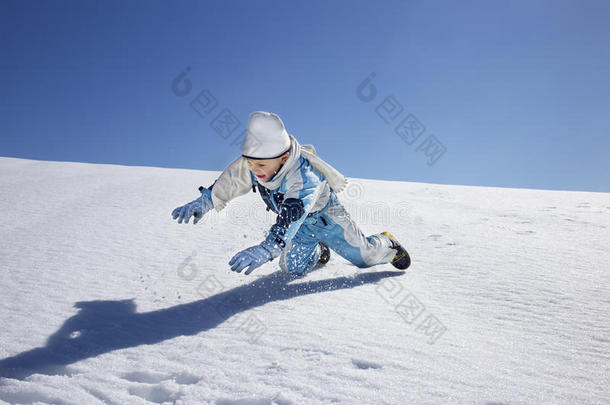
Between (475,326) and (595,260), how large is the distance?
200 cm

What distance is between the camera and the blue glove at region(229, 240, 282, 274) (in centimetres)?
168

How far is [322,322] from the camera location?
1.75 meters

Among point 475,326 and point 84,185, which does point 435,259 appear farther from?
point 84,185

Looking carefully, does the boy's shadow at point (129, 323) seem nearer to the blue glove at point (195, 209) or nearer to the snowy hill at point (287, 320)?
the snowy hill at point (287, 320)

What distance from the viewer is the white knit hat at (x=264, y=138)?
1.96 metres

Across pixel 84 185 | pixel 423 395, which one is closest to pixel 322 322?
pixel 423 395

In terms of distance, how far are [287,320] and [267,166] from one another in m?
0.87

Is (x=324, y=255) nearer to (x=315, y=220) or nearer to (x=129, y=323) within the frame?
(x=315, y=220)

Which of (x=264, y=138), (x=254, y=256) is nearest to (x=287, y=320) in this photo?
(x=254, y=256)

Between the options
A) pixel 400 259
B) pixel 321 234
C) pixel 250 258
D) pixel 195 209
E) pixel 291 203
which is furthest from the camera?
pixel 400 259

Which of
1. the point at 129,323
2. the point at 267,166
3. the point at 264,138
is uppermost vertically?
the point at 264,138

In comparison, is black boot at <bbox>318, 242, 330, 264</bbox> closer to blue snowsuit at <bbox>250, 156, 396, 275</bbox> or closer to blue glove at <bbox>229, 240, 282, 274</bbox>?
blue snowsuit at <bbox>250, 156, 396, 275</bbox>

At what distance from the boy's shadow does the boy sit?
258mm

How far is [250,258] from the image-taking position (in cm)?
171
